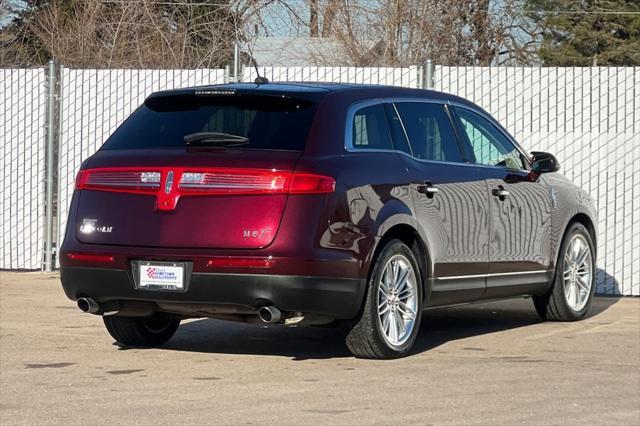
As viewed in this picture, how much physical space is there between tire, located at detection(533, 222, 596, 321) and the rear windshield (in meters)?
3.34

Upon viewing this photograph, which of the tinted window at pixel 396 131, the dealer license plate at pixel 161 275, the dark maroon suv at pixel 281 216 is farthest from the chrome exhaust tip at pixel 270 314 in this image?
the tinted window at pixel 396 131

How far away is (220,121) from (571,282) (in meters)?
3.82

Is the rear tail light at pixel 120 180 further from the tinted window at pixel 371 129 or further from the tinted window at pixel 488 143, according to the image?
the tinted window at pixel 488 143

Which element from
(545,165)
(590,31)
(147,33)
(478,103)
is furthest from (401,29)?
(590,31)

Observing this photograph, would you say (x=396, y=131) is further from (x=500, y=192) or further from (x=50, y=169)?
(x=50, y=169)

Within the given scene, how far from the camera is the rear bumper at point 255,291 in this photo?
8812 millimetres

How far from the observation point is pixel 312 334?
11000 millimetres

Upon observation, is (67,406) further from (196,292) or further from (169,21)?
(169,21)

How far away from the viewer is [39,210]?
15.7 m

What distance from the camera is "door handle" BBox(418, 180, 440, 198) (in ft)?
32.3

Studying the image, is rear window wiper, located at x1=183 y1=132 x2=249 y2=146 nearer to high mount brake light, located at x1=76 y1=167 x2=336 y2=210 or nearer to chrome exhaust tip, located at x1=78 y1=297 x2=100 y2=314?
high mount brake light, located at x1=76 y1=167 x2=336 y2=210

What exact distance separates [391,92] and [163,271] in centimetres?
220

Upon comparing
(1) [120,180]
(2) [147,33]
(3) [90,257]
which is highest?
(2) [147,33]

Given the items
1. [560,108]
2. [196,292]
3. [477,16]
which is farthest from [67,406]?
[477,16]
